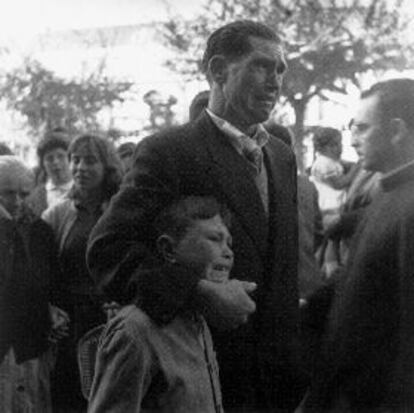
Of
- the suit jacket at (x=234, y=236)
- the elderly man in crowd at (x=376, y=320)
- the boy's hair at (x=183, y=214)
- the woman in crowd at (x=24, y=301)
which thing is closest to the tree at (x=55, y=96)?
the woman in crowd at (x=24, y=301)

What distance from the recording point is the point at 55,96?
65.9ft

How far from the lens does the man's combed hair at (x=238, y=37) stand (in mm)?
3172

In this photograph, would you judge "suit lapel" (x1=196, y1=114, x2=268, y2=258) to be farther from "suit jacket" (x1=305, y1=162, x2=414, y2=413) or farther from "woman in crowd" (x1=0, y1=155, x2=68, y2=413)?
"woman in crowd" (x1=0, y1=155, x2=68, y2=413)

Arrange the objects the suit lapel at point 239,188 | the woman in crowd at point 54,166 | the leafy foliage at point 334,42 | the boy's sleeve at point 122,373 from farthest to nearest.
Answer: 1. the leafy foliage at point 334,42
2. the woman in crowd at point 54,166
3. the suit lapel at point 239,188
4. the boy's sleeve at point 122,373

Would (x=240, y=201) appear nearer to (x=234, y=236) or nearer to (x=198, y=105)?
(x=234, y=236)

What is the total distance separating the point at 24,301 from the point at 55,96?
51.3ft

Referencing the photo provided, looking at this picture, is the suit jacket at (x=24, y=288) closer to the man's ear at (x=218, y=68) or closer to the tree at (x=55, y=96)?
the man's ear at (x=218, y=68)

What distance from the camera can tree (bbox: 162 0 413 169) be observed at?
55.3 feet

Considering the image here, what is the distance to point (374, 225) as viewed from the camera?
3051 mm

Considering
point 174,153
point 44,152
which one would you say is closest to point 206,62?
point 174,153

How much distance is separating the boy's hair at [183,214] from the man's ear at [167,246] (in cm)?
1

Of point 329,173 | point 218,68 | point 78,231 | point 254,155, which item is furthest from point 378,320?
point 329,173

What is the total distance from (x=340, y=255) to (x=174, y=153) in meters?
1.97

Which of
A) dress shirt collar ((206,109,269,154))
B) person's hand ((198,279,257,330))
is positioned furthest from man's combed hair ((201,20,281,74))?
person's hand ((198,279,257,330))
